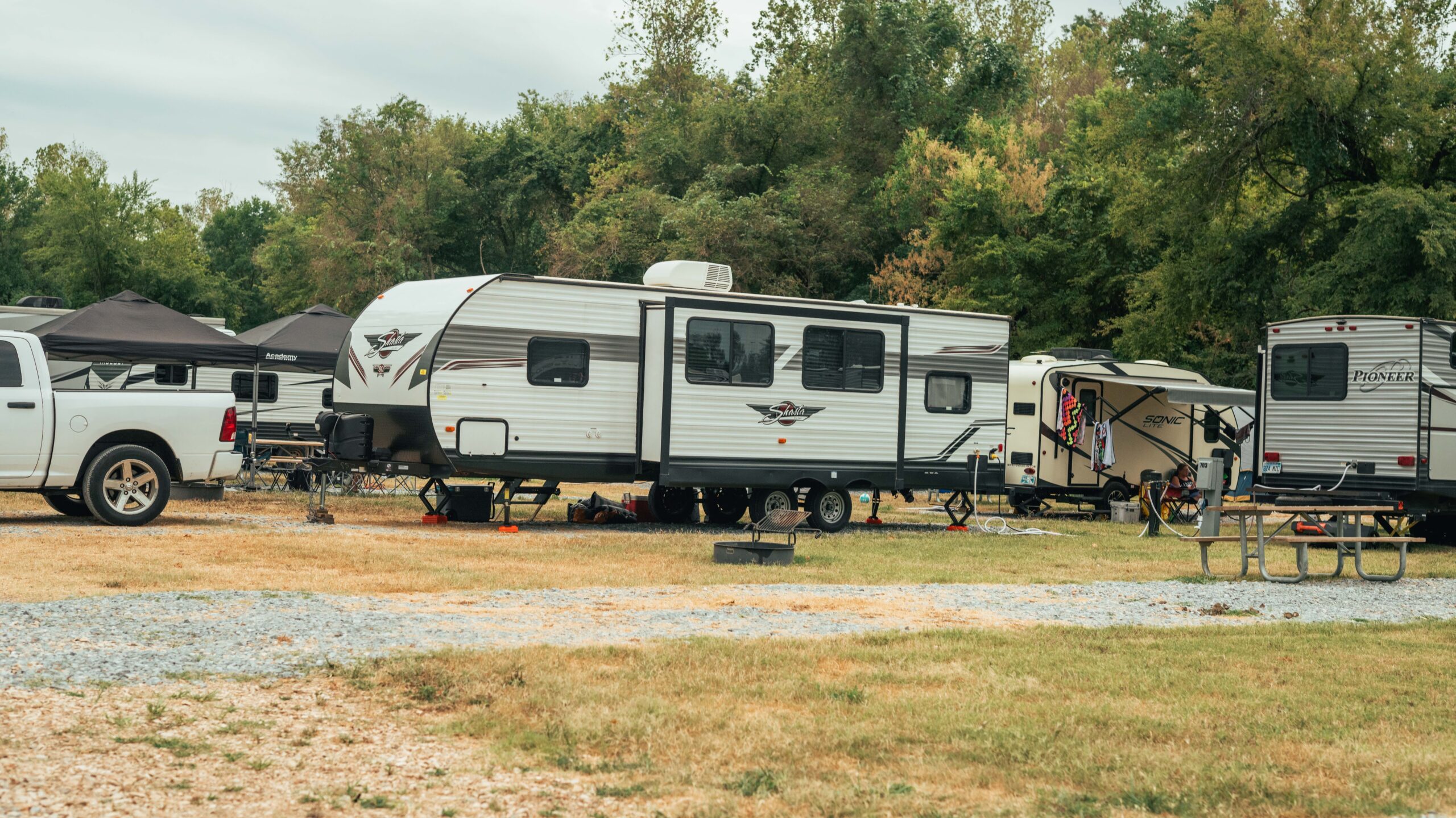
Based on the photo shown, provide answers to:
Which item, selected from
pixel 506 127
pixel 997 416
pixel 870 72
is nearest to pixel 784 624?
pixel 997 416

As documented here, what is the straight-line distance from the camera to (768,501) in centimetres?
1722

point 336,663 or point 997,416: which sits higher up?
point 997,416

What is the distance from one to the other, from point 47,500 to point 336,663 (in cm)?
1089

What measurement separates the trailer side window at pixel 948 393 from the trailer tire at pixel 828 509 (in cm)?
162

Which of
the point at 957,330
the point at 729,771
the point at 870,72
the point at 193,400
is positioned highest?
the point at 870,72

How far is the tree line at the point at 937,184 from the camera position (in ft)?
81.4

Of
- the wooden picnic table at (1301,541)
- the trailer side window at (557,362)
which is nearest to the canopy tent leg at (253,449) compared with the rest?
the trailer side window at (557,362)

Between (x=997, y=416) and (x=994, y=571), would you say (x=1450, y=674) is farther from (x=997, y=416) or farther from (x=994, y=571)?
(x=997, y=416)

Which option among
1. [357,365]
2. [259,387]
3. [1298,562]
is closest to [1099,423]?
[1298,562]

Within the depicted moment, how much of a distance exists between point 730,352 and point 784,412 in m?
1.02

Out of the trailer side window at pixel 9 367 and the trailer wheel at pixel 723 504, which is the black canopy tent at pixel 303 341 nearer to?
the trailer side window at pixel 9 367

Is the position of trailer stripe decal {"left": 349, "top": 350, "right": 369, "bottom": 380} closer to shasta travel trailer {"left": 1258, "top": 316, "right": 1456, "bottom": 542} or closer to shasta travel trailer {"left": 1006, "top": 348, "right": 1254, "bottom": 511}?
shasta travel trailer {"left": 1006, "top": 348, "right": 1254, "bottom": 511}

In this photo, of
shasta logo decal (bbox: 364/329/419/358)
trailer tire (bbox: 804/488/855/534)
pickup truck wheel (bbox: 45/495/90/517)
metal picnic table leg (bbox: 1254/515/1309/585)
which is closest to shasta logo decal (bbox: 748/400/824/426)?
trailer tire (bbox: 804/488/855/534)

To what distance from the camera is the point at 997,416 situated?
18469 millimetres
